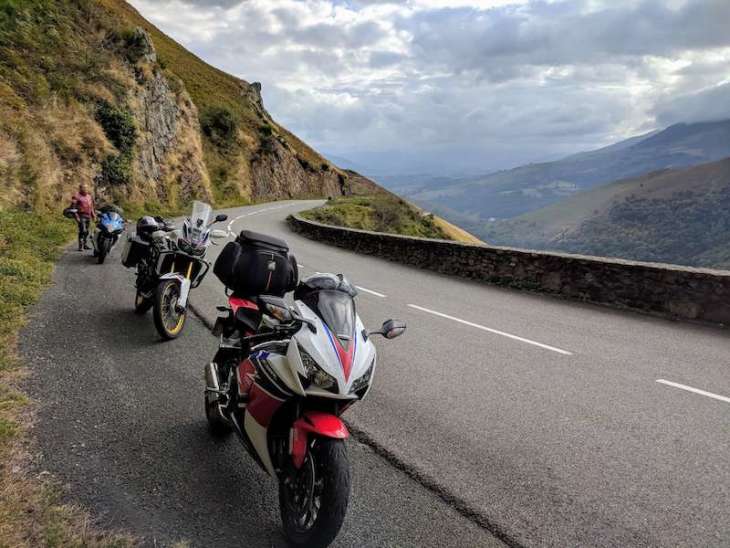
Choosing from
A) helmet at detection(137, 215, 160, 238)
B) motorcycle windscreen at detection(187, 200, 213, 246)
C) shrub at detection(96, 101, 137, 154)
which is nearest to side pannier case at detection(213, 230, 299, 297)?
motorcycle windscreen at detection(187, 200, 213, 246)

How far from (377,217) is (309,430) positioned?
47.6 meters

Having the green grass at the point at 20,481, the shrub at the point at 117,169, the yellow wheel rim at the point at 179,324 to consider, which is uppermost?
the shrub at the point at 117,169

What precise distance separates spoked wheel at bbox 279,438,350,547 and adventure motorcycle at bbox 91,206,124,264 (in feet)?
30.9

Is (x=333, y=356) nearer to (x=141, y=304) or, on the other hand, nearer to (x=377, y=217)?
(x=141, y=304)

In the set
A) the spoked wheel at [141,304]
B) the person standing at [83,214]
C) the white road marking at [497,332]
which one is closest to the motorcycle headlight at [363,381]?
the white road marking at [497,332]

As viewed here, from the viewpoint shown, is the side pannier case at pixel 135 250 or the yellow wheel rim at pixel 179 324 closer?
the yellow wheel rim at pixel 179 324

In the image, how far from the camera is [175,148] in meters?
34.0

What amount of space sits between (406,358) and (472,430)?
2067mm

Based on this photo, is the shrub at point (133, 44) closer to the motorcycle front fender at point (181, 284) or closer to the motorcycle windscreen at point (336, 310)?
the motorcycle front fender at point (181, 284)

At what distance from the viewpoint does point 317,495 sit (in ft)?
9.48

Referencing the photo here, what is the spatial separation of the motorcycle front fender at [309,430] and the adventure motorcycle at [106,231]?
9439mm

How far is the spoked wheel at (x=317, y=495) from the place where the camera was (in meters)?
2.76

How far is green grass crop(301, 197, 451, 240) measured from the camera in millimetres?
41094

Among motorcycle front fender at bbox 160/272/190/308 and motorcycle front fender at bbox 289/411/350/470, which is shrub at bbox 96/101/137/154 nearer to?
motorcycle front fender at bbox 160/272/190/308
